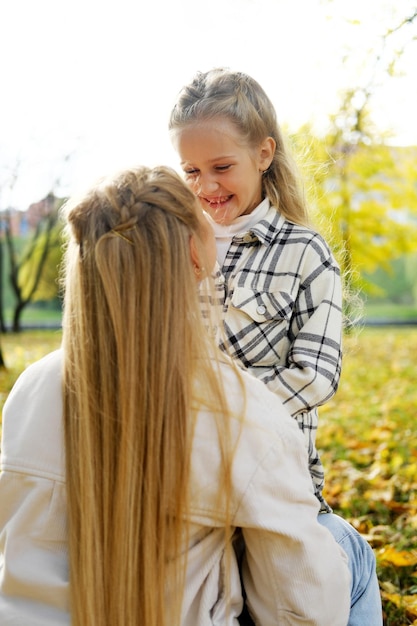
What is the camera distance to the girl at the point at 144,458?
1541 mm

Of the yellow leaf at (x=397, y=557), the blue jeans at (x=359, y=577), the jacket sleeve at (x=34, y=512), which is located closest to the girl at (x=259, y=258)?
the blue jeans at (x=359, y=577)

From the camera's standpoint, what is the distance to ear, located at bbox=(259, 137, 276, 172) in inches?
96.5

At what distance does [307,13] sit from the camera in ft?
21.3

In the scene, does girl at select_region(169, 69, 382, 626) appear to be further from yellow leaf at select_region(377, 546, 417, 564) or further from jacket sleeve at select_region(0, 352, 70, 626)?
yellow leaf at select_region(377, 546, 417, 564)

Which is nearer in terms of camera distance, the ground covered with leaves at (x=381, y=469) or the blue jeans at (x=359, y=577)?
the blue jeans at (x=359, y=577)

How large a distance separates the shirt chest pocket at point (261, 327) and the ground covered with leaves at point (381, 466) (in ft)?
1.58

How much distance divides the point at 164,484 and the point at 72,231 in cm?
57

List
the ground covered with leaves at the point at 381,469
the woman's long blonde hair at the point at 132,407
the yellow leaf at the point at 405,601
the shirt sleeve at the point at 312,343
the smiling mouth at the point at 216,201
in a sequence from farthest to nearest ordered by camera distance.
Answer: the ground covered with leaves at the point at 381,469 → the yellow leaf at the point at 405,601 → the smiling mouth at the point at 216,201 → the shirt sleeve at the point at 312,343 → the woman's long blonde hair at the point at 132,407

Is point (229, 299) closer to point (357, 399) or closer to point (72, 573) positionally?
point (72, 573)

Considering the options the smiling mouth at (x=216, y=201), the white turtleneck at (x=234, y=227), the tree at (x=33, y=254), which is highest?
the smiling mouth at (x=216, y=201)

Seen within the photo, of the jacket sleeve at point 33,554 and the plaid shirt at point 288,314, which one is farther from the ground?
the plaid shirt at point 288,314

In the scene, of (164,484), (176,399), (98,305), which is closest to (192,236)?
(98,305)

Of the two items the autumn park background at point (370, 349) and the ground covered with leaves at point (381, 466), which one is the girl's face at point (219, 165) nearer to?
the autumn park background at point (370, 349)

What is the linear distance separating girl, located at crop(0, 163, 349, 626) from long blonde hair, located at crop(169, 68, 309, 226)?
0.76m
